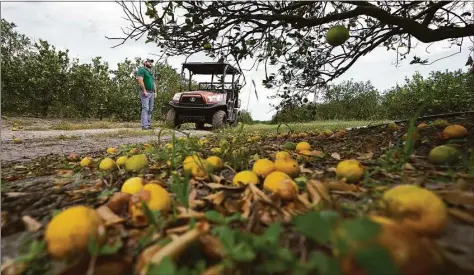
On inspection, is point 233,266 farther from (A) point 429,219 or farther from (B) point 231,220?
(A) point 429,219

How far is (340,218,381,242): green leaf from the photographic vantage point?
0.56 m

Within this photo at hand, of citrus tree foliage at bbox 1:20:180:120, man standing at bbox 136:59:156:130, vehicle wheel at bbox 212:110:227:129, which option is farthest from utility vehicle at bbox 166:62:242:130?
citrus tree foliage at bbox 1:20:180:120

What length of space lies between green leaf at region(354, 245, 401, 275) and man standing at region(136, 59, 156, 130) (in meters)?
8.81

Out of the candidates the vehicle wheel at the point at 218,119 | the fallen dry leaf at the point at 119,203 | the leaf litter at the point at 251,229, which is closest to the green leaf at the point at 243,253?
the leaf litter at the point at 251,229

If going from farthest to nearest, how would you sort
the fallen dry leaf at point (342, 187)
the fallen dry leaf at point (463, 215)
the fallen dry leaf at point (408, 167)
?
the fallen dry leaf at point (408, 167), the fallen dry leaf at point (342, 187), the fallen dry leaf at point (463, 215)

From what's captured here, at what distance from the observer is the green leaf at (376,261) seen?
51 centimetres

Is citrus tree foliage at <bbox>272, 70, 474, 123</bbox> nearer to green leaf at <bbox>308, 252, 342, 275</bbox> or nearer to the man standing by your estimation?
the man standing

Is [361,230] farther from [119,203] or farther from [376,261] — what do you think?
[119,203]

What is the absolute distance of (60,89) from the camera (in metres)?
15.7

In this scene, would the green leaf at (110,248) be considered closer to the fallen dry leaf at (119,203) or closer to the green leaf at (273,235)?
the fallen dry leaf at (119,203)

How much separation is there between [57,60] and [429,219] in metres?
18.4

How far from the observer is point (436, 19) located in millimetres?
3990

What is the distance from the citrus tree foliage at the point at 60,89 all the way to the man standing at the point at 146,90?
444 cm

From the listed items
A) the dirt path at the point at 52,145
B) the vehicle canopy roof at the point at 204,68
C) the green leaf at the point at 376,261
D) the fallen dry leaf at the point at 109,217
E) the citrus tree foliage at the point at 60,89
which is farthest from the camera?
the citrus tree foliage at the point at 60,89
